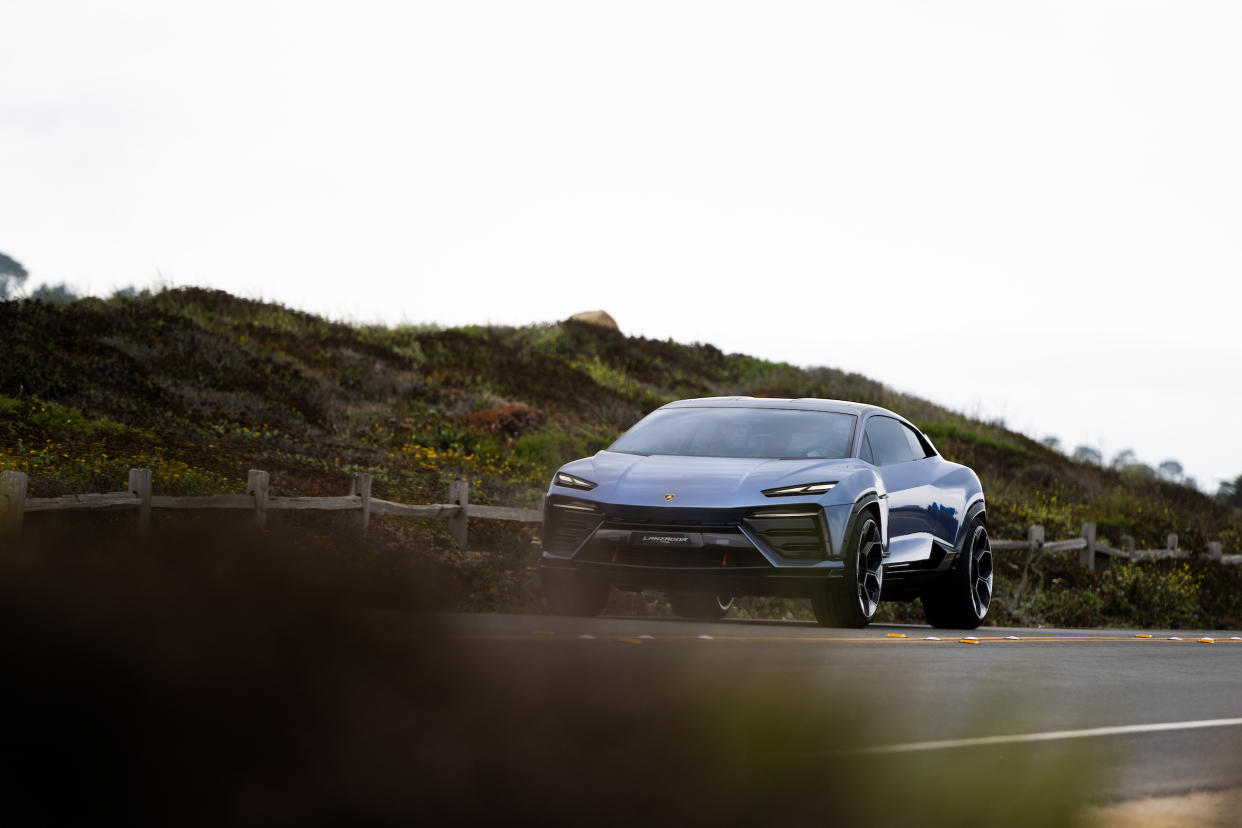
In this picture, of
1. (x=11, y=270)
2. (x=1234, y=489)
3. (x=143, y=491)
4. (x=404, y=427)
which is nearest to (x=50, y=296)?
(x=404, y=427)

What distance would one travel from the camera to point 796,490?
1085cm

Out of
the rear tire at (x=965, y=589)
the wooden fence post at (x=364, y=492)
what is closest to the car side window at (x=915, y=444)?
the rear tire at (x=965, y=589)

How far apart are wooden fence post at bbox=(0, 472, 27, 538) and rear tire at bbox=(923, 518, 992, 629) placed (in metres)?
8.19

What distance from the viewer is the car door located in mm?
12227

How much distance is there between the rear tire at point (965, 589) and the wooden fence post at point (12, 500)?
8.19 m

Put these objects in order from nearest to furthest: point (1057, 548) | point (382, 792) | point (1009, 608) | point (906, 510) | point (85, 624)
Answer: point (382, 792)
point (85, 624)
point (906, 510)
point (1009, 608)
point (1057, 548)

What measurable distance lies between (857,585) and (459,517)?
7.18 m

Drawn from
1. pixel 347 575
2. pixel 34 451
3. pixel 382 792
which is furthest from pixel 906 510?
pixel 34 451

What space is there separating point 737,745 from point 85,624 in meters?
3.04

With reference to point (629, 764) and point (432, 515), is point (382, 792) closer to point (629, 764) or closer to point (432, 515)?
point (629, 764)

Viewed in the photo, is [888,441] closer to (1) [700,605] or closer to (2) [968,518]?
(2) [968,518]

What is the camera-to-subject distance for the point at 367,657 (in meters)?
6.80

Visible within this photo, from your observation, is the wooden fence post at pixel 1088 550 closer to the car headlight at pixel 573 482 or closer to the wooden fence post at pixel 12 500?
the car headlight at pixel 573 482

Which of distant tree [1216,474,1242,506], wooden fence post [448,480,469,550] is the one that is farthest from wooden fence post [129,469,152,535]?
distant tree [1216,474,1242,506]
